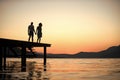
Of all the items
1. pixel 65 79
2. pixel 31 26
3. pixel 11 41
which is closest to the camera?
pixel 65 79

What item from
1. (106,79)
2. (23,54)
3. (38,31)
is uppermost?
(38,31)

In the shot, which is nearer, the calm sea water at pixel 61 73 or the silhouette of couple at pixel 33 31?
the calm sea water at pixel 61 73

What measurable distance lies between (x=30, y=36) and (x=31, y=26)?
96cm

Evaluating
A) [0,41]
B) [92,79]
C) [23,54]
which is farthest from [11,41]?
[92,79]

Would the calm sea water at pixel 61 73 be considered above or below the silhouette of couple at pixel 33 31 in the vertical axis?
below

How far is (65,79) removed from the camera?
61.7 ft

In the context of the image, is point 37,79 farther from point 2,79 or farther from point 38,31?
point 38,31

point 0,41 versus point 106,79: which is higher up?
point 0,41

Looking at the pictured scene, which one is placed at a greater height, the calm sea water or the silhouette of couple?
the silhouette of couple

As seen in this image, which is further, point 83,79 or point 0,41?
point 0,41

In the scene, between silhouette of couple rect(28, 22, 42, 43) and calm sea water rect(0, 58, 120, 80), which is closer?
calm sea water rect(0, 58, 120, 80)

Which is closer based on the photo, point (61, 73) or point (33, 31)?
point (61, 73)

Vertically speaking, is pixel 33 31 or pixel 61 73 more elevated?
pixel 33 31

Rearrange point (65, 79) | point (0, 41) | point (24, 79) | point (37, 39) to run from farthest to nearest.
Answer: point (37, 39), point (0, 41), point (65, 79), point (24, 79)
